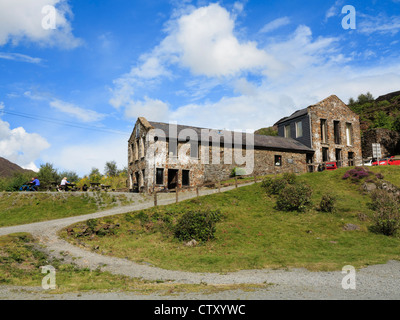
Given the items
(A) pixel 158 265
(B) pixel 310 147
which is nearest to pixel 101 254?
(A) pixel 158 265

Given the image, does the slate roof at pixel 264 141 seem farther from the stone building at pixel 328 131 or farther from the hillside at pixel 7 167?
the hillside at pixel 7 167

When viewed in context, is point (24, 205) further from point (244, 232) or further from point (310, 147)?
point (310, 147)

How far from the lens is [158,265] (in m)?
11.2

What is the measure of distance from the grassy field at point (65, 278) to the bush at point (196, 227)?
17.9 feet

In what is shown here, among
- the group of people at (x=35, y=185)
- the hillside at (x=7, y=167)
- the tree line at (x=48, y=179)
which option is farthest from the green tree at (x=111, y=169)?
the hillside at (x=7, y=167)

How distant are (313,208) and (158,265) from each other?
11.6 meters

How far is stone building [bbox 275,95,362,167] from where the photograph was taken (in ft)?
118

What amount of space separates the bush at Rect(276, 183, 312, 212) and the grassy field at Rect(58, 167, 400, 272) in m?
0.54

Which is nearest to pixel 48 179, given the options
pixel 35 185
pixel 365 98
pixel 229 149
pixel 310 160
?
pixel 35 185

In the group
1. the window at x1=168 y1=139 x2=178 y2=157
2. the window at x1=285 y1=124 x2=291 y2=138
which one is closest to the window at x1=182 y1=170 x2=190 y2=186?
the window at x1=168 y1=139 x2=178 y2=157

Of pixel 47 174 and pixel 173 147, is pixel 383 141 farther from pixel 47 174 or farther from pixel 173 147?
pixel 47 174

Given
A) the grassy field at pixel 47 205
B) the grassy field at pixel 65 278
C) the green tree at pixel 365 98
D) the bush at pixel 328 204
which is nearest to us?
the grassy field at pixel 65 278

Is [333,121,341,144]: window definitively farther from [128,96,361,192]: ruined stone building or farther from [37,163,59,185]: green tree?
[37,163,59,185]: green tree

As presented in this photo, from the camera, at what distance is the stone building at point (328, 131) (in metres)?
36.0
